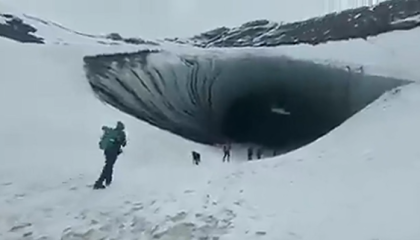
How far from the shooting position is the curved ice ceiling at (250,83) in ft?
4.54

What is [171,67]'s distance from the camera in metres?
1.43

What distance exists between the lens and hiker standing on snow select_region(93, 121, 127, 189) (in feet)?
4.39

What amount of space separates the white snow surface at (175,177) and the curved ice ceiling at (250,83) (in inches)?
1.6

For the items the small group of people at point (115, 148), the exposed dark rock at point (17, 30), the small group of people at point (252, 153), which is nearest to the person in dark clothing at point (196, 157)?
the small group of people at point (115, 148)

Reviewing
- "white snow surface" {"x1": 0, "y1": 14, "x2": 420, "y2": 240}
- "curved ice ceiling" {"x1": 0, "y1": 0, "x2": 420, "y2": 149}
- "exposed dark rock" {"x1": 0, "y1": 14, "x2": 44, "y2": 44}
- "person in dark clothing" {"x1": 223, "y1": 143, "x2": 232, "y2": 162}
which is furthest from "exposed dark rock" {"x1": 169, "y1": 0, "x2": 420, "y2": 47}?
"exposed dark rock" {"x1": 0, "y1": 14, "x2": 44, "y2": 44}

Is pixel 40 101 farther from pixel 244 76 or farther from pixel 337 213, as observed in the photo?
pixel 337 213

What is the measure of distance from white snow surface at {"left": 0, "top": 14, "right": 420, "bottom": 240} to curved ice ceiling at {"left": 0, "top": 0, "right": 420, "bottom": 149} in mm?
41

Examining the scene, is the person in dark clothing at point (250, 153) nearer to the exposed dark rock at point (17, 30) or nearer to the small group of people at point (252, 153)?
the small group of people at point (252, 153)

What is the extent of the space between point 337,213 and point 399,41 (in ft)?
1.57

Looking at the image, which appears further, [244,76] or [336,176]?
[244,76]

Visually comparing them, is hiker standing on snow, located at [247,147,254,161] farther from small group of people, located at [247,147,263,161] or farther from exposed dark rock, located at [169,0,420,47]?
exposed dark rock, located at [169,0,420,47]

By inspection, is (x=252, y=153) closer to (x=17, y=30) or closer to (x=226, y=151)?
(x=226, y=151)

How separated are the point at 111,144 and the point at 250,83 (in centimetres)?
37

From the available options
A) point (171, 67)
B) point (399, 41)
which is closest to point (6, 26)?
point (171, 67)
